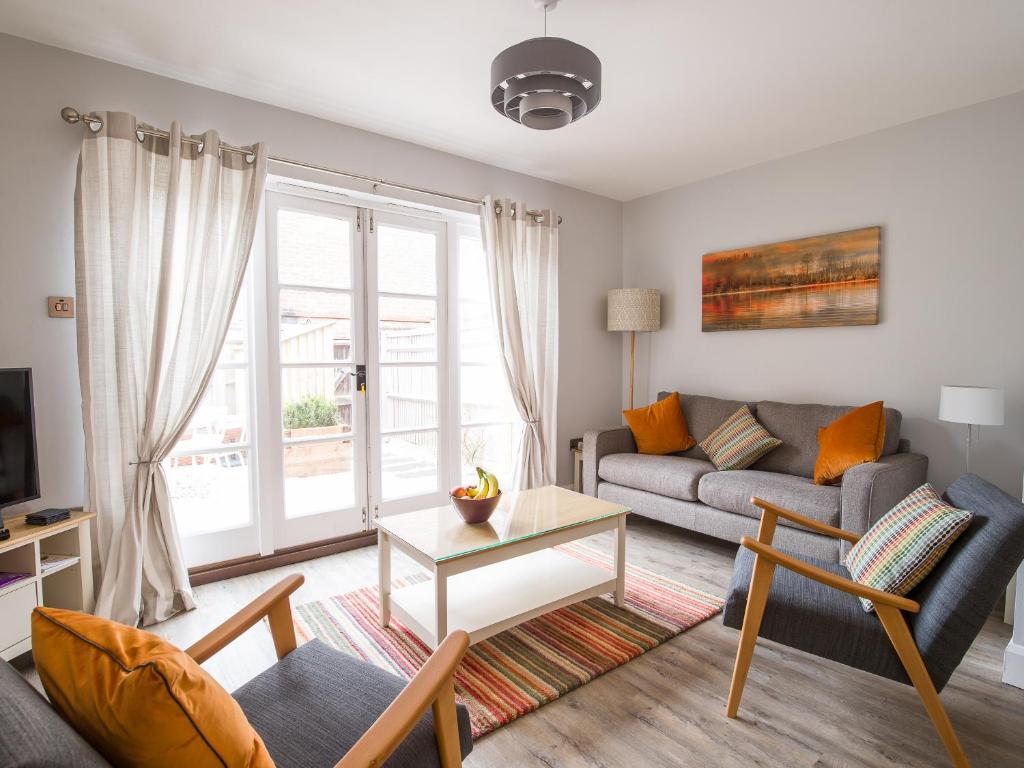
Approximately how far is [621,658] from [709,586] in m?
0.96

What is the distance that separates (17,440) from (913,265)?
4652mm

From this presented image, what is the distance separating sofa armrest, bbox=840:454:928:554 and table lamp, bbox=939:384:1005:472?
1.19ft

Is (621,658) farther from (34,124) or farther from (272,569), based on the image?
(34,124)

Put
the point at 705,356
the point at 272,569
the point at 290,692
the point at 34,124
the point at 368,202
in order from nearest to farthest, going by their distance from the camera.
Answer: the point at 290,692
the point at 34,124
the point at 272,569
the point at 368,202
the point at 705,356

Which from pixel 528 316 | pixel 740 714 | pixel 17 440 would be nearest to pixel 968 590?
pixel 740 714

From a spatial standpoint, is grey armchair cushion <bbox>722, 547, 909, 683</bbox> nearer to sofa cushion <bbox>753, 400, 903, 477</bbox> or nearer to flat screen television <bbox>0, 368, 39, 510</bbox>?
sofa cushion <bbox>753, 400, 903, 477</bbox>

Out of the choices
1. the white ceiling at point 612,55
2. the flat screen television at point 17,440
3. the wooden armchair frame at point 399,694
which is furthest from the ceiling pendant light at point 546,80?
the flat screen television at point 17,440

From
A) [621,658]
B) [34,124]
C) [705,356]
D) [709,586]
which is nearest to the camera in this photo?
[621,658]

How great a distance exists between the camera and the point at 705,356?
443cm

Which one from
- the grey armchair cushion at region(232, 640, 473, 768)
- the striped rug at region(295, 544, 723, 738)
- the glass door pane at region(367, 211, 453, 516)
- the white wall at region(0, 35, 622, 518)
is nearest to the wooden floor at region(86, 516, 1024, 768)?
the striped rug at region(295, 544, 723, 738)

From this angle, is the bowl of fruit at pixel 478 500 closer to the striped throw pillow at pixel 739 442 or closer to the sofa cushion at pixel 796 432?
the striped throw pillow at pixel 739 442

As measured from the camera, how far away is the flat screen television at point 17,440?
2.16 meters

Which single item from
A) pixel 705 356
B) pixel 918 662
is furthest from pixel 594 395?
pixel 918 662

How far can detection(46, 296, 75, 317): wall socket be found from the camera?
2.49 metres
